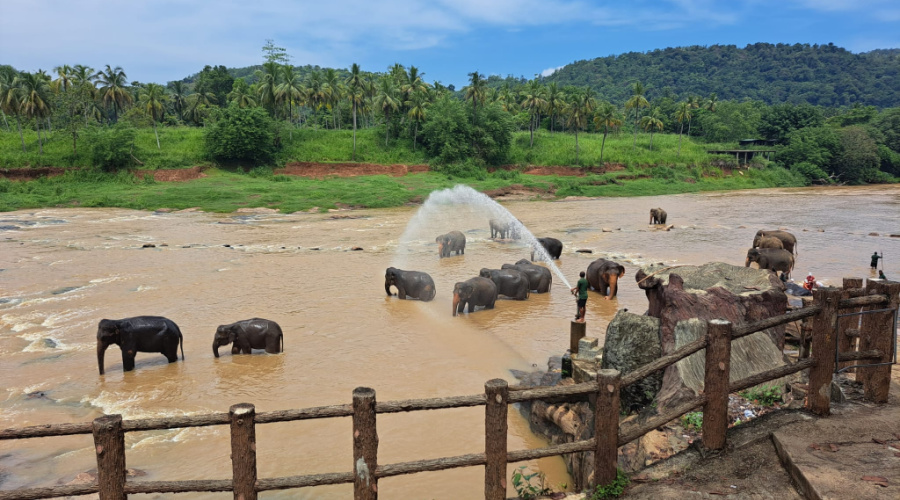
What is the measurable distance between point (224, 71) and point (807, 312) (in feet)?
327

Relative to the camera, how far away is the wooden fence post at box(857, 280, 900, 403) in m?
6.24

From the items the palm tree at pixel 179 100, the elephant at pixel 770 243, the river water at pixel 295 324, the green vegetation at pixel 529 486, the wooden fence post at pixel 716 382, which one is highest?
the palm tree at pixel 179 100

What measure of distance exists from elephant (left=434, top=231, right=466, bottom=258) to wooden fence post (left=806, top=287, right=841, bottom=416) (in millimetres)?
19334

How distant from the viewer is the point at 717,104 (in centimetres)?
10112

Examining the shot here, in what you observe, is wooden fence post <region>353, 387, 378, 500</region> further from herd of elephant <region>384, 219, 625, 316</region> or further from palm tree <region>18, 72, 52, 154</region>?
palm tree <region>18, 72, 52, 154</region>

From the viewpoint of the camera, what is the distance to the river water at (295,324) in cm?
862

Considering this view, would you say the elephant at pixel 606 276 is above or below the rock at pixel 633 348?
below

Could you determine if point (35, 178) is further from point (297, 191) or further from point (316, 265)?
point (316, 265)

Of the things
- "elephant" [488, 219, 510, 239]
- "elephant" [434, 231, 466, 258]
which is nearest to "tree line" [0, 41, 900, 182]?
"elephant" [488, 219, 510, 239]

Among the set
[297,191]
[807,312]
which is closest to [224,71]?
[297,191]

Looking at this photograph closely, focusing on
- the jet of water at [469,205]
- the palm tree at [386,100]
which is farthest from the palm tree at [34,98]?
the jet of water at [469,205]

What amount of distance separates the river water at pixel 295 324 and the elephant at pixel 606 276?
35 cm

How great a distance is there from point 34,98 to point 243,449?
211 feet

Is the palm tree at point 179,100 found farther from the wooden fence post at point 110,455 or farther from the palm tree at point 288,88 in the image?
the wooden fence post at point 110,455
